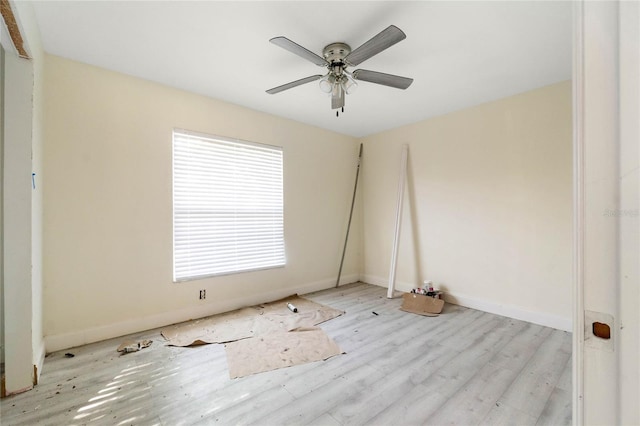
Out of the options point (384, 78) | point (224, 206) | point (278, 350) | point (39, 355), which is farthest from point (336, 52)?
point (39, 355)

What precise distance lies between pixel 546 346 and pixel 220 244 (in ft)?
11.4

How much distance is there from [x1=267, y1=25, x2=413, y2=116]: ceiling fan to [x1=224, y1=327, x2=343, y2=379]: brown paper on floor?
2.23 meters

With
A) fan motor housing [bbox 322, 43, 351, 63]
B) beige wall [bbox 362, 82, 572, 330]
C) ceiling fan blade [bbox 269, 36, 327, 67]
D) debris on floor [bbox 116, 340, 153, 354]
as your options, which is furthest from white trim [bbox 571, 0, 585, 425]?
beige wall [bbox 362, 82, 572, 330]

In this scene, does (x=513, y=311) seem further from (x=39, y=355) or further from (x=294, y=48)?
(x=39, y=355)

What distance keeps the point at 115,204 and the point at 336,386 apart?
2.58m

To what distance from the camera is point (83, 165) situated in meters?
2.51

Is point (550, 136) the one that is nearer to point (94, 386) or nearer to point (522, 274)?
point (522, 274)

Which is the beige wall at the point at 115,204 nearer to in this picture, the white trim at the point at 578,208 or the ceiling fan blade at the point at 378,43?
the ceiling fan blade at the point at 378,43

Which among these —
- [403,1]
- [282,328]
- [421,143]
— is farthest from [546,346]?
[403,1]

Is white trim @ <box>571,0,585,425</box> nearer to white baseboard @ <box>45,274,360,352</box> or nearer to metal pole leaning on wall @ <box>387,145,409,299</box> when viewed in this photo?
white baseboard @ <box>45,274,360,352</box>

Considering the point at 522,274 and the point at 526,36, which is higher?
the point at 526,36

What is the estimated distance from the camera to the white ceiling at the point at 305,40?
73.7 inches

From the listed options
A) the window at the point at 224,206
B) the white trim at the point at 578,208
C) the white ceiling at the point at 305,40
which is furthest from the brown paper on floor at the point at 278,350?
the white ceiling at the point at 305,40

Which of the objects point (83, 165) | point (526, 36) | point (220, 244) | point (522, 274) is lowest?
point (522, 274)
